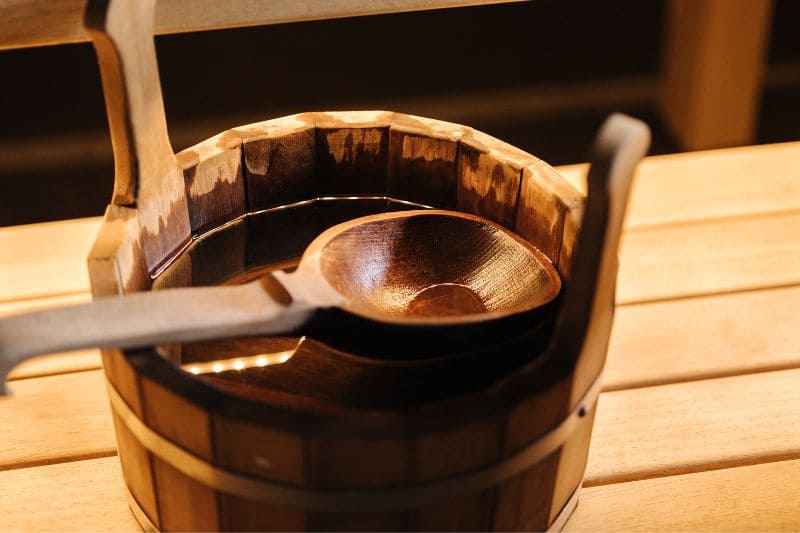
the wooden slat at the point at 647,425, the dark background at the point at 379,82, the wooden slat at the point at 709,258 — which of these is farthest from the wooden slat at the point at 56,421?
the dark background at the point at 379,82

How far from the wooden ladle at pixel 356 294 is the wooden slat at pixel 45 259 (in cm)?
47

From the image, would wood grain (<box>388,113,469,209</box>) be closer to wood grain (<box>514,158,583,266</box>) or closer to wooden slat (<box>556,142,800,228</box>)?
wood grain (<box>514,158,583,266</box>)

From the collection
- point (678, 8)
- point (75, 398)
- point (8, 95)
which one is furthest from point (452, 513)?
point (8, 95)

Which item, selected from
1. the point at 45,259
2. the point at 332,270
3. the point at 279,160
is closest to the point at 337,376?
the point at 332,270

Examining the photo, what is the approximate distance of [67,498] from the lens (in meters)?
0.94

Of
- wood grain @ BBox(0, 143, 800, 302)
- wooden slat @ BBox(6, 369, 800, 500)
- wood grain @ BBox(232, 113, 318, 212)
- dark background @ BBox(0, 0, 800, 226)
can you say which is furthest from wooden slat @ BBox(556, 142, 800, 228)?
dark background @ BBox(0, 0, 800, 226)

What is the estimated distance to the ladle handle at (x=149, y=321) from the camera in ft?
2.23

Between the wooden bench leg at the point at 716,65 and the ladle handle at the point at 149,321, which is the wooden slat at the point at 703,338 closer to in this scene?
the ladle handle at the point at 149,321

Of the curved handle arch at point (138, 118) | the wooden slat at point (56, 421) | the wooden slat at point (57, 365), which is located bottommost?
the wooden slat at point (56, 421)

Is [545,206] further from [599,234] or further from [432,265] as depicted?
[599,234]

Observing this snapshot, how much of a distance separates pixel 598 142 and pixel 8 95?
277 centimetres

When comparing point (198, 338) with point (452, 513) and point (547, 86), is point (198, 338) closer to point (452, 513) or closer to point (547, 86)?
point (452, 513)

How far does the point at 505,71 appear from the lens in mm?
3082

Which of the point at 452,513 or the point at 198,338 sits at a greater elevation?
the point at 198,338
